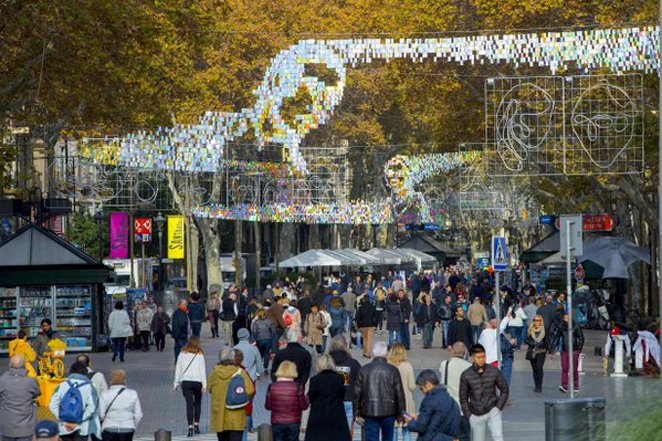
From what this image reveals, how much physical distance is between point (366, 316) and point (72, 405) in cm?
1946

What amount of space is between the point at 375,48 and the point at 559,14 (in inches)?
495

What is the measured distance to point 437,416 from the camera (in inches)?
597

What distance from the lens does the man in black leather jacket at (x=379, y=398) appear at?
16.7 metres

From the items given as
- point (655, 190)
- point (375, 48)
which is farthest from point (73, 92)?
point (655, 190)

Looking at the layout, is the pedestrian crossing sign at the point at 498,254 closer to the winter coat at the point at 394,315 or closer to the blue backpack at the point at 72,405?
the winter coat at the point at 394,315

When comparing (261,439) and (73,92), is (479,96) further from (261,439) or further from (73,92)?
(261,439)

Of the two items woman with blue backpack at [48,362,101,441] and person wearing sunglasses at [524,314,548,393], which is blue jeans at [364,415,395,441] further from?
person wearing sunglasses at [524,314,548,393]

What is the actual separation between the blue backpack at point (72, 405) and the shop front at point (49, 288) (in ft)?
69.0

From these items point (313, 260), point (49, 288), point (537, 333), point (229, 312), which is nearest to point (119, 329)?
point (49, 288)

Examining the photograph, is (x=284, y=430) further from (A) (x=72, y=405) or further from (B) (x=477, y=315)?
(B) (x=477, y=315)

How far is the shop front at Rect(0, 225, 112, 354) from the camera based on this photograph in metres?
37.3

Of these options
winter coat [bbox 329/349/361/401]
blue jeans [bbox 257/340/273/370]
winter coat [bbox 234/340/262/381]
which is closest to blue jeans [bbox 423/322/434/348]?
blue jeans [bbox 257/340/273/370]

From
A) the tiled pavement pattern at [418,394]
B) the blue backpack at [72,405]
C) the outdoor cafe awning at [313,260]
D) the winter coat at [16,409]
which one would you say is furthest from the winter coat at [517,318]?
the outdoor cafe awning at [313,260]

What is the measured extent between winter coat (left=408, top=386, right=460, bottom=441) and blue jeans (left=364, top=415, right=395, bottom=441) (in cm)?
145
